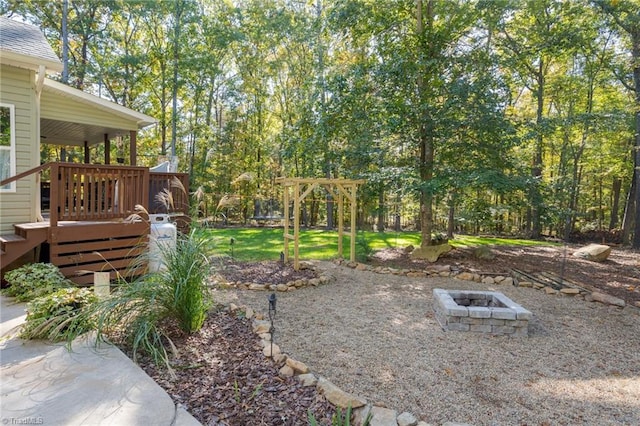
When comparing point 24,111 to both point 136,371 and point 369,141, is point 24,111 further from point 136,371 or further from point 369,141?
point 369,141

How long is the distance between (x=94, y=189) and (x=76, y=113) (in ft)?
8.83

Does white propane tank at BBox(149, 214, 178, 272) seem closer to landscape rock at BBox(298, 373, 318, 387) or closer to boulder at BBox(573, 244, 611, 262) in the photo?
landscape rock at BBox(298, 373, 318, 387)

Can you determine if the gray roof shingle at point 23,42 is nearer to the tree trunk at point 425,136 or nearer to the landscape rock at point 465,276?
the tree trunk at point 425,136

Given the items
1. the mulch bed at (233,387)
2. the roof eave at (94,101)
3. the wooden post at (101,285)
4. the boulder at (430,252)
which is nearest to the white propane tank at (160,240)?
the wooden post at (101,285)

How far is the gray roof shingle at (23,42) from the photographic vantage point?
519cm

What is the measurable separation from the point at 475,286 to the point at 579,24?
6631mm

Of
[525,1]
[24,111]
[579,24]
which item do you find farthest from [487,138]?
[24,111]

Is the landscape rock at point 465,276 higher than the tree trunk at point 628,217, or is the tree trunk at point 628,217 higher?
the tree trunk at point 628,217

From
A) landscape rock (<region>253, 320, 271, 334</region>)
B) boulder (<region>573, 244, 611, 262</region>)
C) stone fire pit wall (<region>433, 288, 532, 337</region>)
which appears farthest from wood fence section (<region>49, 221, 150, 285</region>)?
boulder (<region>573, 244, 611, 262</region>)

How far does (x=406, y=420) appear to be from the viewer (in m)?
2.21

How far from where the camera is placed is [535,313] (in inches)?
187

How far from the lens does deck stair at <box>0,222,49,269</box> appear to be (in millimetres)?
4512

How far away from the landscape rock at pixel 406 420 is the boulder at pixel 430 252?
6.10 metres

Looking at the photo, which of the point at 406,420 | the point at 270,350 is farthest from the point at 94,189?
the point at 406,420
